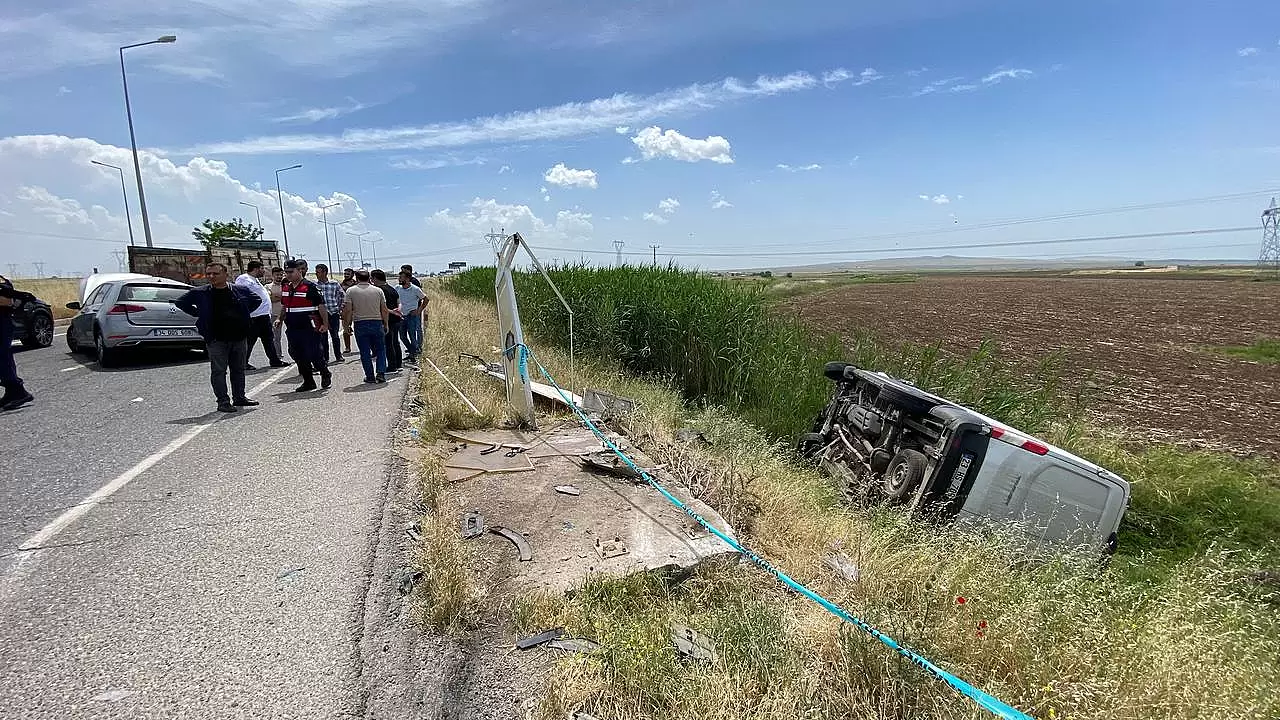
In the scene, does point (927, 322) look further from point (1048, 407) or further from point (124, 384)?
point (124, 384)

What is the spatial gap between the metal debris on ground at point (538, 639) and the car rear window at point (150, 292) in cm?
1047

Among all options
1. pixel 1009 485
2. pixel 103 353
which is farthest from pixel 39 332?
pixel 1009 485

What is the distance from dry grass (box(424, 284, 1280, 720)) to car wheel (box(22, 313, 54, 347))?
15.1 meters

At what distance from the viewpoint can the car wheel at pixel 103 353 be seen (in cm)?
942

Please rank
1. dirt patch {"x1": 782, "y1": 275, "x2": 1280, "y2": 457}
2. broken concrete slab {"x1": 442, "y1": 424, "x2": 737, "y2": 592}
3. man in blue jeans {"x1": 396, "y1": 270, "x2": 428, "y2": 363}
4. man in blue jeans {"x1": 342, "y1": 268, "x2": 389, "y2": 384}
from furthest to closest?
man in blue jeans {"x1": 396, "y1": 270, "x2": 428, "y2": 363}, dirt patch {"x1": 782, "y1": 275, "x2": 1280, "y2": 457}, man in blue jeans {"x1": 342, "y1": 268, "x2": 389, "y2": 384}, broken concrete slab {"x1": 442, "y1": 424, "x2": 737, "y2": 592}

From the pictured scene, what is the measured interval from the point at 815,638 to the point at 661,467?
2421 mm

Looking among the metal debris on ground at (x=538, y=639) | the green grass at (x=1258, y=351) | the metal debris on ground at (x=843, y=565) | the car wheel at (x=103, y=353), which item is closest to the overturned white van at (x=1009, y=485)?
the metal debris on ground at (x=843, y=565)

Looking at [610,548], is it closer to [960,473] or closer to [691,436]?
[691,436]

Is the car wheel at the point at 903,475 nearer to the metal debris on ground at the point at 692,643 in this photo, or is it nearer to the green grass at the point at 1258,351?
the metal debris on ground at the point at 692,643

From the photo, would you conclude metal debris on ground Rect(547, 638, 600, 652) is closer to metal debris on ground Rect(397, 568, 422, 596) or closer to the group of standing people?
metal debris on ground Rect(397, 568, 422, 596)

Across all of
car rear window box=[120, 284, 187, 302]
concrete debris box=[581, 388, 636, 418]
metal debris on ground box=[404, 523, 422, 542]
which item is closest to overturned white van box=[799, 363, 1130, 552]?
concrete debris box=[581, 388, 636, 418]

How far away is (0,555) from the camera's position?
3453mm

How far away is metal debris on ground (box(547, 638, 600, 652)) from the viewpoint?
2.63 metres

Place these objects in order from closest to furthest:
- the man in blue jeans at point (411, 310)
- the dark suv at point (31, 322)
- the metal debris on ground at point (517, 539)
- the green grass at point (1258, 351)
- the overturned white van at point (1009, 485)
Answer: the metal debris on ground at point (517, 539), the overturned white van at point (1009, 485), the man in blue jeans at point (411, 310), the dark suv at point (31, 322), the green grass at point (1258, 351)
